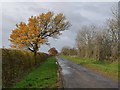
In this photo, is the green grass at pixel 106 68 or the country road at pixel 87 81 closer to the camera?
the country road at pixel 87 81

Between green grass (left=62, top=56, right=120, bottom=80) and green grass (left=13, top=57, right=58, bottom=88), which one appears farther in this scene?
green grass (left=62, top=56, right=120, bottom=80)

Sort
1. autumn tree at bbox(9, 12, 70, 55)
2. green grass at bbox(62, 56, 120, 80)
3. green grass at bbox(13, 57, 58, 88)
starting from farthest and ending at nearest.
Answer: autumn tree at bbox(9, 12, 70, 55), green grass at bbox(62, 56, 120, 80), green grass at bbox(13, 57, 58, 88)

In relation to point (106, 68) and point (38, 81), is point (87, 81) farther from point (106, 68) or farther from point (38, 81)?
point (106, 68)

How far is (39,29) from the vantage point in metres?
44.7

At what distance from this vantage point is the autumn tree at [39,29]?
44.7 meters

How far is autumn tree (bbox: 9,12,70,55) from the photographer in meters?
44.7

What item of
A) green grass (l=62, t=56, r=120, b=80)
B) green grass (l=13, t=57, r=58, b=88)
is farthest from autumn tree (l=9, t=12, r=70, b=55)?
green grass (l=13, t=57, r=58, b=88)

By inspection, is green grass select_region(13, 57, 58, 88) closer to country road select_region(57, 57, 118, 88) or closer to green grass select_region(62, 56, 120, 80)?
country road select_region(57, 57, 118, 88)

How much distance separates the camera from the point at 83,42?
90.1 meters

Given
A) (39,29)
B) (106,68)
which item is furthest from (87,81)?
(39,29)

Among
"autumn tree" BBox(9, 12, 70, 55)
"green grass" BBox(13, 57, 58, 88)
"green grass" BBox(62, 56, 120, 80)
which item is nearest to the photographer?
"green grass" BBox(13, 57, 58, 88)

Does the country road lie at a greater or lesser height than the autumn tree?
lesser

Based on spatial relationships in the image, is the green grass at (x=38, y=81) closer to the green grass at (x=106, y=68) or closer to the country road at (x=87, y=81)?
the country road at (x=87, y=81)

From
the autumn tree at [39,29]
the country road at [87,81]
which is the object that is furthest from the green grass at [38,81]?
the autumn tree at [39,29]
